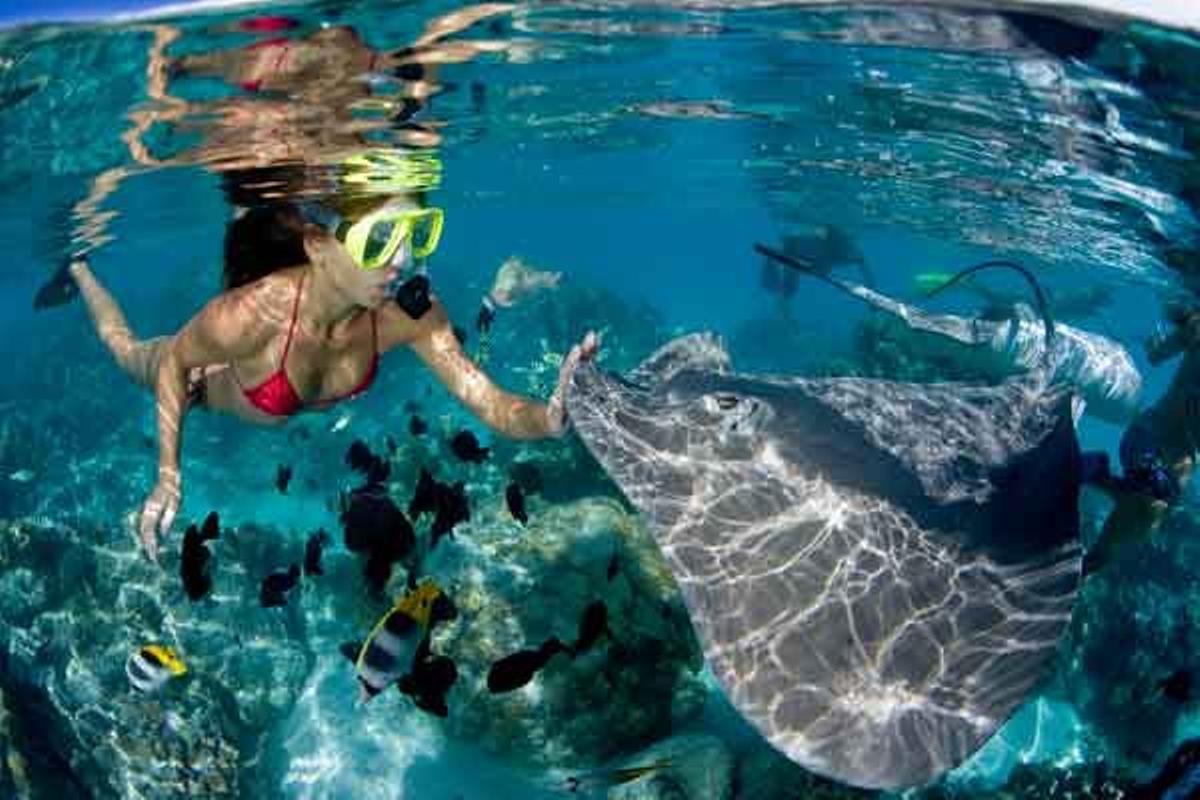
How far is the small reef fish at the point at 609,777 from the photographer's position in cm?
656

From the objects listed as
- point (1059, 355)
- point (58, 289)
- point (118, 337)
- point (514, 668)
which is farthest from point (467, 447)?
point (1059, 355)

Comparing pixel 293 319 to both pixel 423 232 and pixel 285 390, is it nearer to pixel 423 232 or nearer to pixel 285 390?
pixel 285 390

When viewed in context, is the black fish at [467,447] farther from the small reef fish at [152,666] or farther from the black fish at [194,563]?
the small reef fish at [152,666]

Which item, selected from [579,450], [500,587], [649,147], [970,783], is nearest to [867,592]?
[500,587]

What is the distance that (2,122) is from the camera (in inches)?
472

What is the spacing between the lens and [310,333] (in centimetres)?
708

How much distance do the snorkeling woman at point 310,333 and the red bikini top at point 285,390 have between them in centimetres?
1

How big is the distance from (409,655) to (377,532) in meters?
0.90

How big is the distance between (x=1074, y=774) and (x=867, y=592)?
531 cm

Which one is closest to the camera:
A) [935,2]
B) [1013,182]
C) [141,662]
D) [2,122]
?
[141,662]

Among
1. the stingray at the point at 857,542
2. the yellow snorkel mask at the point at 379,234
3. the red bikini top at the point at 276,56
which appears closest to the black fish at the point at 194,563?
the yellow snorkel mask at the point at 379,234

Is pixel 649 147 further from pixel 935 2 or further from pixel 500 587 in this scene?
pixel 500 587

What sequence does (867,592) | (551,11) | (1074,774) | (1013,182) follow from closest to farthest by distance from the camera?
(867,592) < (1074,774) < (551,11) < (1013,182)

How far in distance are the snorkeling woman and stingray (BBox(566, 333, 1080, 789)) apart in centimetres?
121
